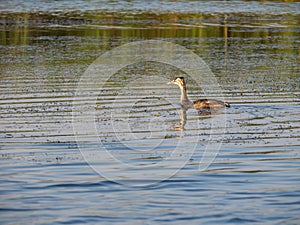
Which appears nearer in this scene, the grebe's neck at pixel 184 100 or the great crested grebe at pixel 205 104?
the great crested grebe at pixel 205 104

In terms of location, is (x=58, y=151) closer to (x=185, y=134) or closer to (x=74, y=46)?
(x=185, y=134)

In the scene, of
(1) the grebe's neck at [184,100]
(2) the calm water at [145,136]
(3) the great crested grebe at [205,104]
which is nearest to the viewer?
(2) the calm water at [145,136]

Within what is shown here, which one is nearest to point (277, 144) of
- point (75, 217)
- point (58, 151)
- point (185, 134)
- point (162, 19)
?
point (185, 134)

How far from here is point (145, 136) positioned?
13.0 meters

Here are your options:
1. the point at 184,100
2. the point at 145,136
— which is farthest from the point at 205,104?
the point at 145,136

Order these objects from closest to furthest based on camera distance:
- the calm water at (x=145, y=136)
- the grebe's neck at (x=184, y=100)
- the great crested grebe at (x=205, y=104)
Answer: the calm water at (x=145, y=136) < the great crested grebe at (x=205, y=104) < the grebe's neck at (x=184, y=100)

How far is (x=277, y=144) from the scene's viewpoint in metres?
12.5

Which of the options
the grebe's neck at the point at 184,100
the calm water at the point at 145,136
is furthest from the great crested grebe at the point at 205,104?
the calm water at the point at 145,136

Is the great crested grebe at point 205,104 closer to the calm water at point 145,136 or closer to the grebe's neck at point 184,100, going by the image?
the grebe's neck at point 184,100

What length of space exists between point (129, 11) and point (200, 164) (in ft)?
95.6

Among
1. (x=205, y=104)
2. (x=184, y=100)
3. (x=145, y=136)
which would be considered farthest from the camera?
(x=184, y=100)

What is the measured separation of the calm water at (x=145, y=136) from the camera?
9.15 m

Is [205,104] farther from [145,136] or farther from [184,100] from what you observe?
[145,136]

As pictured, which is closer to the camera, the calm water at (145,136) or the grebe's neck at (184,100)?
the calm water at (145,136)
